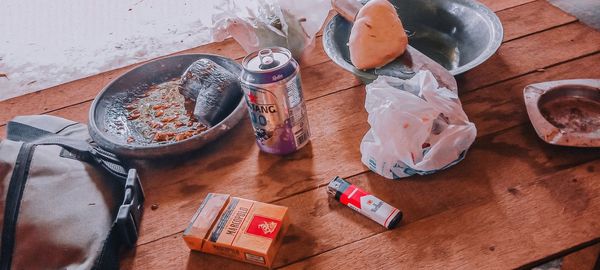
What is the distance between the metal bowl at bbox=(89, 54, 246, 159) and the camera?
0.80 meters

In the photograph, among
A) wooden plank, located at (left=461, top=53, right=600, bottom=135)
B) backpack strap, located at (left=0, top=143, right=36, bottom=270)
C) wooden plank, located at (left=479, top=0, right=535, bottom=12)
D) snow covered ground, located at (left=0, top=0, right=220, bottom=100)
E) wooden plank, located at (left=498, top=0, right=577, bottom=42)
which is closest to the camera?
backpack strap, located at (left=0, top=143, right=36, bottom=270)

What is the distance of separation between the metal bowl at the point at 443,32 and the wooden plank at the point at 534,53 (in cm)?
5

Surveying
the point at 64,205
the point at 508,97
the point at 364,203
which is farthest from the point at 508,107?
the point at 64,205

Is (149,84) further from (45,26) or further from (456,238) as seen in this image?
(45,26)

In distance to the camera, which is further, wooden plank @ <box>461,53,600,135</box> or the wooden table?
wooden plank @ <box>461,53,600,135</box>

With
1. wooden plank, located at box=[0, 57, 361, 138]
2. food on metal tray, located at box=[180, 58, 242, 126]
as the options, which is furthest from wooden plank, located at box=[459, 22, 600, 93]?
food on metal tray, located at box=[180, 58, 242, 126]

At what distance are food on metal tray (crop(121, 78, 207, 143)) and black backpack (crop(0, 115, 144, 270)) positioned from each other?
9cm

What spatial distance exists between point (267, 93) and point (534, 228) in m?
0.42

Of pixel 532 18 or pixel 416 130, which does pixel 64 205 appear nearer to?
pixel 416 130

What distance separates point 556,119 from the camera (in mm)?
784

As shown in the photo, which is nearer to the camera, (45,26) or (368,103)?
(368,103)

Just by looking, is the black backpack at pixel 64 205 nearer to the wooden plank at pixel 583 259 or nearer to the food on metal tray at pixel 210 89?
the food on metal tray at pixel 210 89

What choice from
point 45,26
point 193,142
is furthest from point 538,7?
point 45,26

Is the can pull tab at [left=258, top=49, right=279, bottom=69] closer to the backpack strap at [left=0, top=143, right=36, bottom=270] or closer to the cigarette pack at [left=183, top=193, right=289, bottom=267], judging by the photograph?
the cigarette pack at [left=183, top=193, right=289, bottom=267]
